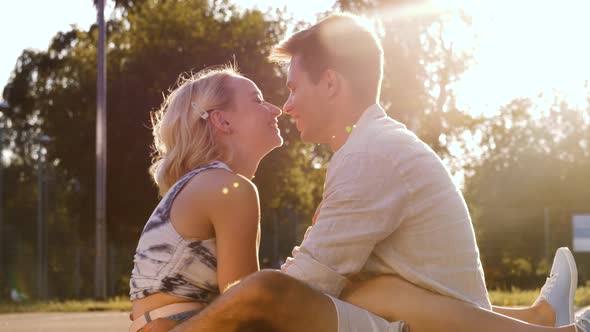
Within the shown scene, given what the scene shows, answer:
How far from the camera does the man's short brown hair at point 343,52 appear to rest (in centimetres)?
401

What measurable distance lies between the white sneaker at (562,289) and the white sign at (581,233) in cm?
1985

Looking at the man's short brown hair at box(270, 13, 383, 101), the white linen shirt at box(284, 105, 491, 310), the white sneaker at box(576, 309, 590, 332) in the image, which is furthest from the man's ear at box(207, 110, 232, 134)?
the white sneaker at box(576, 309, 590, 332)

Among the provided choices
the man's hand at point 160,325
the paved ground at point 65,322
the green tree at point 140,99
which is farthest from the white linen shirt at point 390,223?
the green tree at point 140,99

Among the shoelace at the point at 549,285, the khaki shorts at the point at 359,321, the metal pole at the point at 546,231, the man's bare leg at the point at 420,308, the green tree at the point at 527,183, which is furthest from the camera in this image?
the green tree at the point at 527,183

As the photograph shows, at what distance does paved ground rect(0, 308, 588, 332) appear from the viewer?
11422 millimetres

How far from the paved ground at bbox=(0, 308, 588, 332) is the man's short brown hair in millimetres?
7554

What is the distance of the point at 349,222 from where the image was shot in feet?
11.4

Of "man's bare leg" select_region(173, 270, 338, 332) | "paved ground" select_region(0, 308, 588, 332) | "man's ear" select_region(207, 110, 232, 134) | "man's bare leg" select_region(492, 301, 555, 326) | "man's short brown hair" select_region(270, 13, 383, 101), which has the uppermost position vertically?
"man's short brown hair" select_region(270, 13, 383, 101)

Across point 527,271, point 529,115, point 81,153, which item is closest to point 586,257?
point 527,271

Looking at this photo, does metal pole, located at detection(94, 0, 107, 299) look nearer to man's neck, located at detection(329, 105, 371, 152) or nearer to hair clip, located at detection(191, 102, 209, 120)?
hair clip, located at detection(191, 102, 209, 120)

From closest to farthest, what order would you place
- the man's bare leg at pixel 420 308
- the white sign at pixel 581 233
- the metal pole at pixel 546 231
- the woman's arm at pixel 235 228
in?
the man's bare leg at pixel 420 308 → the woman's arm at pixel 235 228 → the white sign at pixel 581 233 → the metal pole at pixel 546 231

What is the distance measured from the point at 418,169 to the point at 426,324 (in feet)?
1.93

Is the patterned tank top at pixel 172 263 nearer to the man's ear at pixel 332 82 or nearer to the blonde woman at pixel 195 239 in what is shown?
the blonde woman at pixel 195 239

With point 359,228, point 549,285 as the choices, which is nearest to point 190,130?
point 359,228
